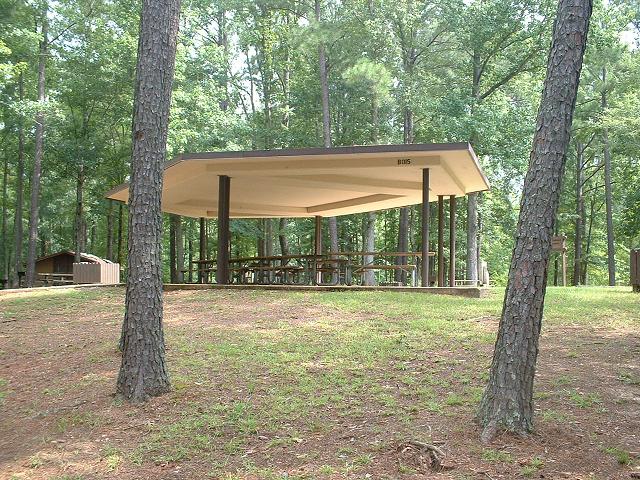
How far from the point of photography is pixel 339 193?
1570 centimetres

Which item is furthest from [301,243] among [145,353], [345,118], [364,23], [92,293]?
[145,353]

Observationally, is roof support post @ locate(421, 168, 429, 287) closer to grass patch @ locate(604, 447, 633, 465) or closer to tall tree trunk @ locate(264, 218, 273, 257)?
grass patch @ locate(604, 447, 633, 465)

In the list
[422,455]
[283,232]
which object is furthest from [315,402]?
[283,232]

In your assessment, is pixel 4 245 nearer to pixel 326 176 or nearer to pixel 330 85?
pixel 330 85

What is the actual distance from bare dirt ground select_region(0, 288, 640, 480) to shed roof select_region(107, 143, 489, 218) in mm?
3828

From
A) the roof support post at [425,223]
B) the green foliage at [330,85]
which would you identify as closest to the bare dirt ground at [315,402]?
the roof support post at [425,223]

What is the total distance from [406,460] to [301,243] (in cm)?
2485

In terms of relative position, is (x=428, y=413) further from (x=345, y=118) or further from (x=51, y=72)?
(x=51, y=72)

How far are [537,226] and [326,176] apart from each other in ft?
30.0

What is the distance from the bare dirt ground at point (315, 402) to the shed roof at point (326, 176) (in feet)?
12.6

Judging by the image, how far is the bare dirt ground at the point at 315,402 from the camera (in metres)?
→ 3.60

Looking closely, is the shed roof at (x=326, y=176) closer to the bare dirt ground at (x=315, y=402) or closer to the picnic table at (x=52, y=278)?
the bare dirt ground at (x=315, y=402)

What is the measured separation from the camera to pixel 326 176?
41.4 ft

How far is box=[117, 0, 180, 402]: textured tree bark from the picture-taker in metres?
5.01
